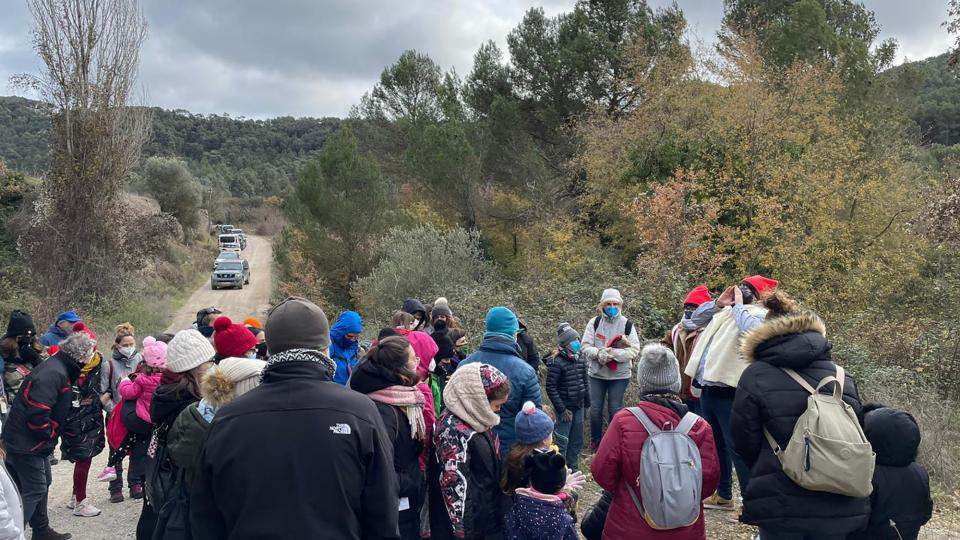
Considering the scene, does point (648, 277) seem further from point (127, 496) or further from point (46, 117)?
point (46, 117)

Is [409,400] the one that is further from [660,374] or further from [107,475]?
[107,475]

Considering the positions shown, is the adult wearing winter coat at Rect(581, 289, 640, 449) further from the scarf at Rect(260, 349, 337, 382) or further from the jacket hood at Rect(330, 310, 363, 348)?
the scarf at Rect(260, 349, 337, 382)

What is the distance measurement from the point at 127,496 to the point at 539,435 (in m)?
4.95

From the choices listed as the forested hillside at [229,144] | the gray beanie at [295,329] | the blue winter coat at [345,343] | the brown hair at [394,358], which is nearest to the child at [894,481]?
the brown hair at [394,358]

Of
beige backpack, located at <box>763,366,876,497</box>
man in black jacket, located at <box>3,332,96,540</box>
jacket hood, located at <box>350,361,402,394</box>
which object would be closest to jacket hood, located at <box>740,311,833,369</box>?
beige backpack, located at <box>763,366,876,497</box>

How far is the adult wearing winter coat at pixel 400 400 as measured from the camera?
11.2 feet

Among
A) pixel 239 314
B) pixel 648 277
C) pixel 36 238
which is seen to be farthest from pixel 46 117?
pixel 648 277

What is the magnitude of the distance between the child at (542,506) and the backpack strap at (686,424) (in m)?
0.61

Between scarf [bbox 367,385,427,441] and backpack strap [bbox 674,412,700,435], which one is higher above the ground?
backpack strap [bbox 674,412,700,435]

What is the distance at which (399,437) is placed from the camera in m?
3.42

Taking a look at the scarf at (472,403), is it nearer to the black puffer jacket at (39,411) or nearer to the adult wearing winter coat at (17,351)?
the black puffer jacket at (39,411)

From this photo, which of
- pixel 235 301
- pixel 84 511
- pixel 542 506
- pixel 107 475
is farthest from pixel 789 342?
pixel 235 301

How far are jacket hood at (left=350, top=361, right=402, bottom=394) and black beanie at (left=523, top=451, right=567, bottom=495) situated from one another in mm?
834

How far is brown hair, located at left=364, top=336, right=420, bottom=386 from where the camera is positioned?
3.45 meters
